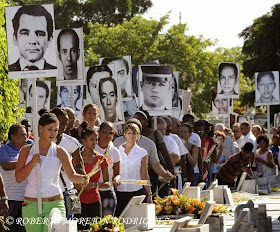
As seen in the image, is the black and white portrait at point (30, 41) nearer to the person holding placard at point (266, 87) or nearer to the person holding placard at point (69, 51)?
the person holding placard at point (69, 51)

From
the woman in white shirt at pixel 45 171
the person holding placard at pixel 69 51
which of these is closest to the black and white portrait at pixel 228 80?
the person holding placard at pixel 69 51

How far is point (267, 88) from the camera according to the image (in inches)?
1361

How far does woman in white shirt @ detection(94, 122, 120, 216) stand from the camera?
39.8 feet

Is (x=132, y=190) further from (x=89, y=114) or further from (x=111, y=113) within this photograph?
(x=111, y=113)

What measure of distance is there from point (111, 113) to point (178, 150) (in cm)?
181

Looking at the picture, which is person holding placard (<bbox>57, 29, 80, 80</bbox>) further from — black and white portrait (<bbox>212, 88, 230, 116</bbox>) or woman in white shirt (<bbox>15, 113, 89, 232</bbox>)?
black and white portrait (<bbox>212, 88, 230, 116</bbox>)

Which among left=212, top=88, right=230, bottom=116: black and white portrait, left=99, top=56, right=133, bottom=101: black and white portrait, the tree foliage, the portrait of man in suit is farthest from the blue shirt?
the tree foliage

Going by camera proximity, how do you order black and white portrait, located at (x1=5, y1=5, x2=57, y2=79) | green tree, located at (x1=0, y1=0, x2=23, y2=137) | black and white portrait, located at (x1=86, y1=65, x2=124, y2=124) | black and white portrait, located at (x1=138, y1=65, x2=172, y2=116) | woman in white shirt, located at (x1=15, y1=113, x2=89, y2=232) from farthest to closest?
1. green tree, located at (x1=0, y1=0, x2=23, y2=137)
2. black and white portrait, located at (x1=138, y1=65, x2=172, y2=116)
3. black and white portrait, located at (x1=86, y1=65, x2=124, y2=124)
4. black and white portrait, located at (x1=5, y1=5, x2=57, y2=79)
5. woman in white shirt, located at (x1=15, y1=113, x2=89, y2=232)

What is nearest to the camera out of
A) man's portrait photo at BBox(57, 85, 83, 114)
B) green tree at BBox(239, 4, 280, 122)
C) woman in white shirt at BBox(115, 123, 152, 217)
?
woman in white shirt at BBox(115, 123, 152, 217)

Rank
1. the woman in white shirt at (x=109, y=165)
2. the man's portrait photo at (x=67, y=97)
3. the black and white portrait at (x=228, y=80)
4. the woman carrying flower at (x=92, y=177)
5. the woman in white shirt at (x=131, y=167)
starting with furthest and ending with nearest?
the black and white portrait at (x=228, y=80) → the man's portrait photo at (x=67, y=97) → the woman in white shirt at (x=131, y=167) → the woman in white shirt at (x=109, y=165) → the woman carrying flower at (x=92, y=177)

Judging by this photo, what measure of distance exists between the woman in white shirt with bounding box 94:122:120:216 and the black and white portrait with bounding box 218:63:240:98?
18750mm

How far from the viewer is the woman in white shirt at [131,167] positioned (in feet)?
43.7

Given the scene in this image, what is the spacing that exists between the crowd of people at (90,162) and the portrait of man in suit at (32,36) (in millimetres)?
741

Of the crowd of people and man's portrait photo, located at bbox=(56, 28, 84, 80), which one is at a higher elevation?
man's portrait photo, located at bbox=(56, 28, 84, 80)
